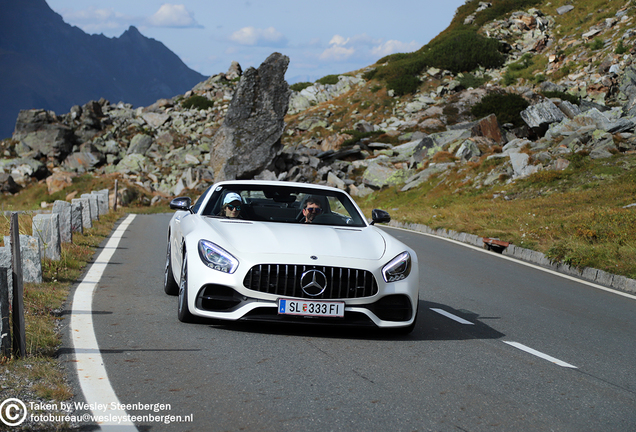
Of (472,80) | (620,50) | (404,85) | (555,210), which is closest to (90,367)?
(555,210)

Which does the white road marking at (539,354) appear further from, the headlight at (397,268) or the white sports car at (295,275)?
the headlight at (397,268)

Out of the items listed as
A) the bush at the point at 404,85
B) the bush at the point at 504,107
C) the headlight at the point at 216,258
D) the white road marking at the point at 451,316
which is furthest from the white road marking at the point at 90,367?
the bush at the point at 404,85

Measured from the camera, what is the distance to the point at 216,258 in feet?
19.0

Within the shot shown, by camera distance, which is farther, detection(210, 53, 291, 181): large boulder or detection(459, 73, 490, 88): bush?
detection(459, 73, 490, 88): bush

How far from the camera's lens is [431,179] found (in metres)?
28.8

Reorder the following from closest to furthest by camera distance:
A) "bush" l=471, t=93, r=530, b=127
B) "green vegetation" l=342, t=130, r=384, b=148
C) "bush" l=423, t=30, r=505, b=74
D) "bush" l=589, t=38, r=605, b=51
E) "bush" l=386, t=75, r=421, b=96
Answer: "bush" l=471, t=93, r=530, b=127
"green vegetation" l=342, t=130, r=384, b=148
"bush" l=589, t=38, r=605, b=51
"bush" l=386, t=75, r=421, b=96
"bush" l=423, t=30, r=505, b=74

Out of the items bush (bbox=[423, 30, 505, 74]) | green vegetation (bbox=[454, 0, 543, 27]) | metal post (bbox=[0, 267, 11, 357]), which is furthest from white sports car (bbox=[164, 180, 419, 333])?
green vegetation (bbox=[454, 0, 543, 27])

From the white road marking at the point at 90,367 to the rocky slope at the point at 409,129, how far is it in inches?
753

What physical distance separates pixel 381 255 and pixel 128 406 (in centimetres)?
280

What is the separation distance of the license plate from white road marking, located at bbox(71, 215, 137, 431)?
151 cm

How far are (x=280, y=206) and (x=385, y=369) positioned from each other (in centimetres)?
317

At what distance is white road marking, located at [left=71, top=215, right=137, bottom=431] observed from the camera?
3.73 meters

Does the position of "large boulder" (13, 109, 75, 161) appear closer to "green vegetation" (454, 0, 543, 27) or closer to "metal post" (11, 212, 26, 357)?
"metal post" (11, 212, 26, 357)
